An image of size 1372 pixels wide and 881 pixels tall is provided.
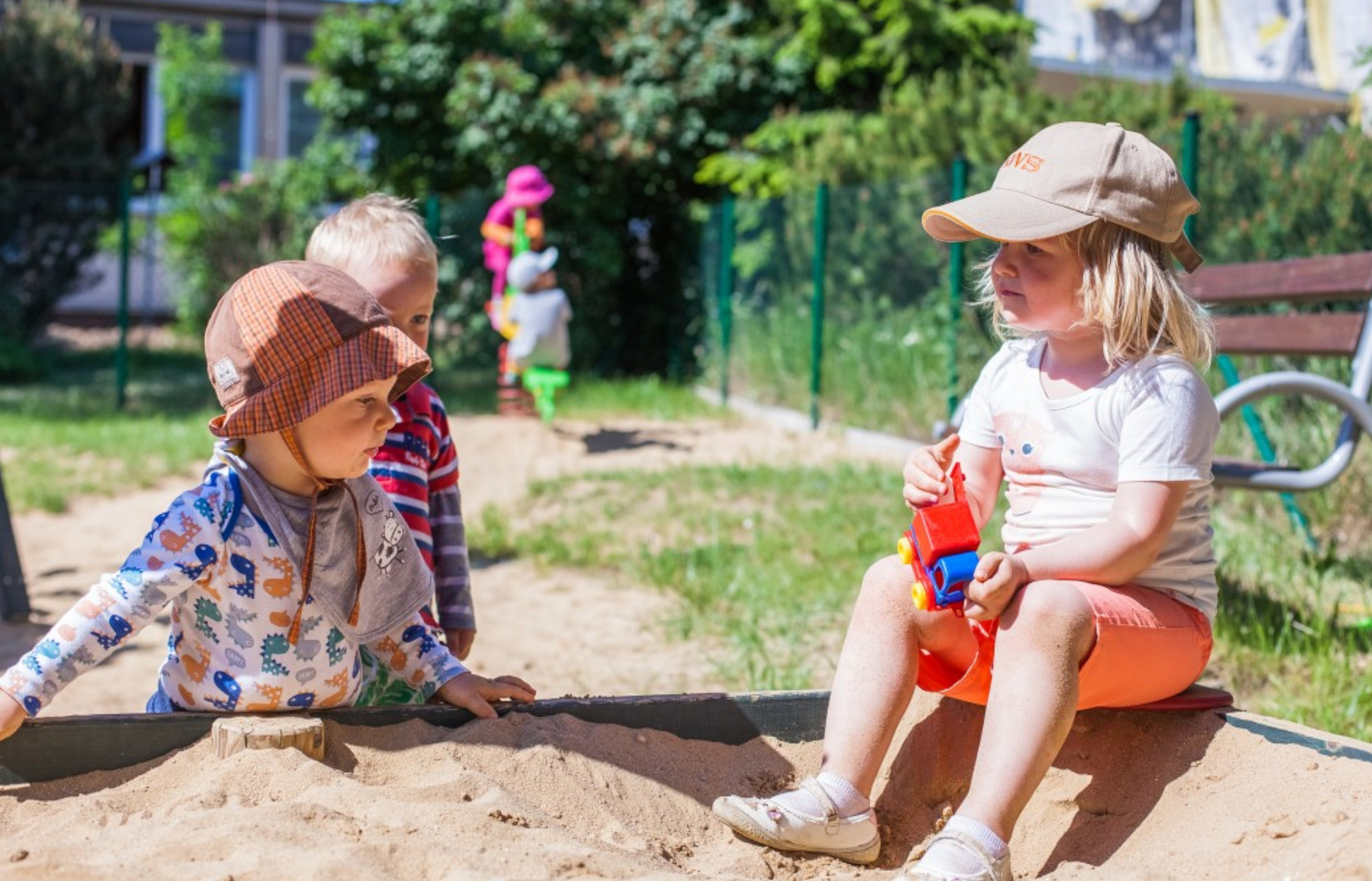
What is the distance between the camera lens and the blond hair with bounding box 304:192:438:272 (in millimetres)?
2754

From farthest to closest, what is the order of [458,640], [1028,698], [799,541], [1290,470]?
[799,541] < [1290,470] < [458,640] < [1028,698]

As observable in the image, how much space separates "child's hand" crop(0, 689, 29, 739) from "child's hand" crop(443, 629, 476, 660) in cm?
87

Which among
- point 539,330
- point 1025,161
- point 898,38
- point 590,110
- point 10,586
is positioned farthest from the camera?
point 590,110

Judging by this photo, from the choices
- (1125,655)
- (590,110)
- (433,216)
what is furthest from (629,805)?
(590,110)

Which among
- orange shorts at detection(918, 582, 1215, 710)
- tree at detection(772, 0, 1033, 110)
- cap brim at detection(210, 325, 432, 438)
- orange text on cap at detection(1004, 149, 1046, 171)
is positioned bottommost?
orange shorts at detection(918, 582, 1215, 710)

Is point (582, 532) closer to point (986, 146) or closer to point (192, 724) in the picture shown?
point (192, 724)

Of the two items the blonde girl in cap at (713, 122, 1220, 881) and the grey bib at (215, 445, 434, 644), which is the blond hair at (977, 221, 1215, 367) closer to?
the blonde girl in cap at (713, 122, 1220, 881)

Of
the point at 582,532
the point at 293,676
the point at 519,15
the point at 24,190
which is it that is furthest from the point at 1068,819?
the point at 24,190

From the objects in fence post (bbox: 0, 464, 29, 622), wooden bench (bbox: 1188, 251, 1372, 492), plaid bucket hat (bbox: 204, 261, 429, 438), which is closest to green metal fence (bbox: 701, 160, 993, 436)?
wooden bench (bbox: 1188, 251, 1372, 492)

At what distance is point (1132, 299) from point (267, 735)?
1.60 meters

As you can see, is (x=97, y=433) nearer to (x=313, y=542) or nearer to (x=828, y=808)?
(x=313, y=542)

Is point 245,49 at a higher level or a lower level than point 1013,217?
higher

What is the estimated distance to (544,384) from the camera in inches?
376

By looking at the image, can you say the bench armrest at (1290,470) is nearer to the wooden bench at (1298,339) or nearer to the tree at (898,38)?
the wooden bench at (1298,339)
